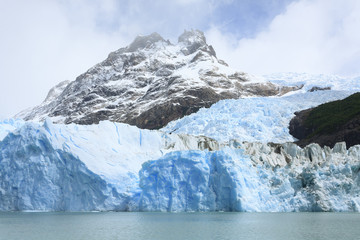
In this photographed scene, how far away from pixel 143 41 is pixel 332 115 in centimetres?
11715

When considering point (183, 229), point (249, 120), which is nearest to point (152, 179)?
point (183, 229)

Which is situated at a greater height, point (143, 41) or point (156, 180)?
point (143, 41)

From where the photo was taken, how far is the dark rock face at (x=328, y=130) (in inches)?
1722

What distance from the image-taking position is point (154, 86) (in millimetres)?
113250

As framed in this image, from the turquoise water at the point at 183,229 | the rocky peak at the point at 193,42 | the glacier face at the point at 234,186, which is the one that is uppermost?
the rocky peak at the point at 193,42

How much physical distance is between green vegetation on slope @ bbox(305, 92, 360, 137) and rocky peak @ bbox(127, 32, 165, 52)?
110 meters

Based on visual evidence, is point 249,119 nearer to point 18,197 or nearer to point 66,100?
point 18,197

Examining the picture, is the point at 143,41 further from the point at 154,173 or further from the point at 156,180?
the point at 156,180

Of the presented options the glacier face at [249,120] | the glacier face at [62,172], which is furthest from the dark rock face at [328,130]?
the glacier face at [62,172]

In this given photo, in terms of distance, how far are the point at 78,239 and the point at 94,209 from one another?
35.3 ft

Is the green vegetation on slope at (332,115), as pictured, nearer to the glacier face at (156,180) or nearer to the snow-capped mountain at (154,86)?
the glacier face at (156,180)

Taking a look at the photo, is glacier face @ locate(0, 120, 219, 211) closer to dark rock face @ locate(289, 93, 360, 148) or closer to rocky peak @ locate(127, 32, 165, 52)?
dark rock face @ locate(289, 93, 360, 148)

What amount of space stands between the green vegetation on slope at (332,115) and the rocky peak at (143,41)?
110 meters

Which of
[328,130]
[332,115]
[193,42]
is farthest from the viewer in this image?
[193,42]
